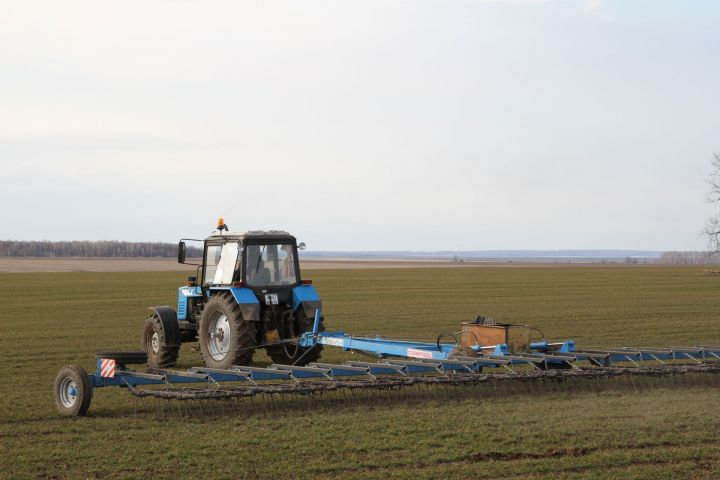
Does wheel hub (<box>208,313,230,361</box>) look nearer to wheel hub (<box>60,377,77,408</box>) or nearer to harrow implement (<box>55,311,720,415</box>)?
harrow implement (<box>55,311,720,415</box>)

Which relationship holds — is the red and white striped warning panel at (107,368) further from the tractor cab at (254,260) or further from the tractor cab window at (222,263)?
the tractor cab window at (222,263)

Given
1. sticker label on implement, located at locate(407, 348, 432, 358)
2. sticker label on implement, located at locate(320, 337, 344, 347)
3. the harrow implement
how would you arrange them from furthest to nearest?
sticker label on implement, located at locate(320, 337, 344, 347)
sticker label on implement, located at locate(407, 348, 432, 358)
the harrow implement

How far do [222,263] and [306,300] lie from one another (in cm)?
151

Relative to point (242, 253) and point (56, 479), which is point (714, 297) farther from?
point (56, 479)

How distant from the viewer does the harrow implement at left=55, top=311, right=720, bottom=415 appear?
1029 centimetres

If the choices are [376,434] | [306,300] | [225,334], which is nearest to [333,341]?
[306,300]

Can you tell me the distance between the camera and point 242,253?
1405 centimetres

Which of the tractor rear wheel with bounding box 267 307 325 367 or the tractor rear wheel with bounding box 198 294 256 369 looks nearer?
the tractor rear wheel with bounding box 198 294 256 369

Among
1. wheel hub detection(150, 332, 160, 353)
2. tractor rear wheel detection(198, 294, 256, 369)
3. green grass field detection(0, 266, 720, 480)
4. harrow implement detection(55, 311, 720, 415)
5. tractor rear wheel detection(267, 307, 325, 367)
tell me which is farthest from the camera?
wheel hub detection(150, 332, 160, 353)

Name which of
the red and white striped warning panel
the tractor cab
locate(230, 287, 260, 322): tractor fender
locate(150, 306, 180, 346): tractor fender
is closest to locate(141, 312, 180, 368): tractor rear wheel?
locate(150, 306, 180, 346): tractor fender

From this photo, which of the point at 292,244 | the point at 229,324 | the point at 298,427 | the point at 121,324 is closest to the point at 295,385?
the point at 298,427

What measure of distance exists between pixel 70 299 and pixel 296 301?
71.6 ft

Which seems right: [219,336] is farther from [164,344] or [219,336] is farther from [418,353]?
[418,353]

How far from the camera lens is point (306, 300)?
46.1 feet
